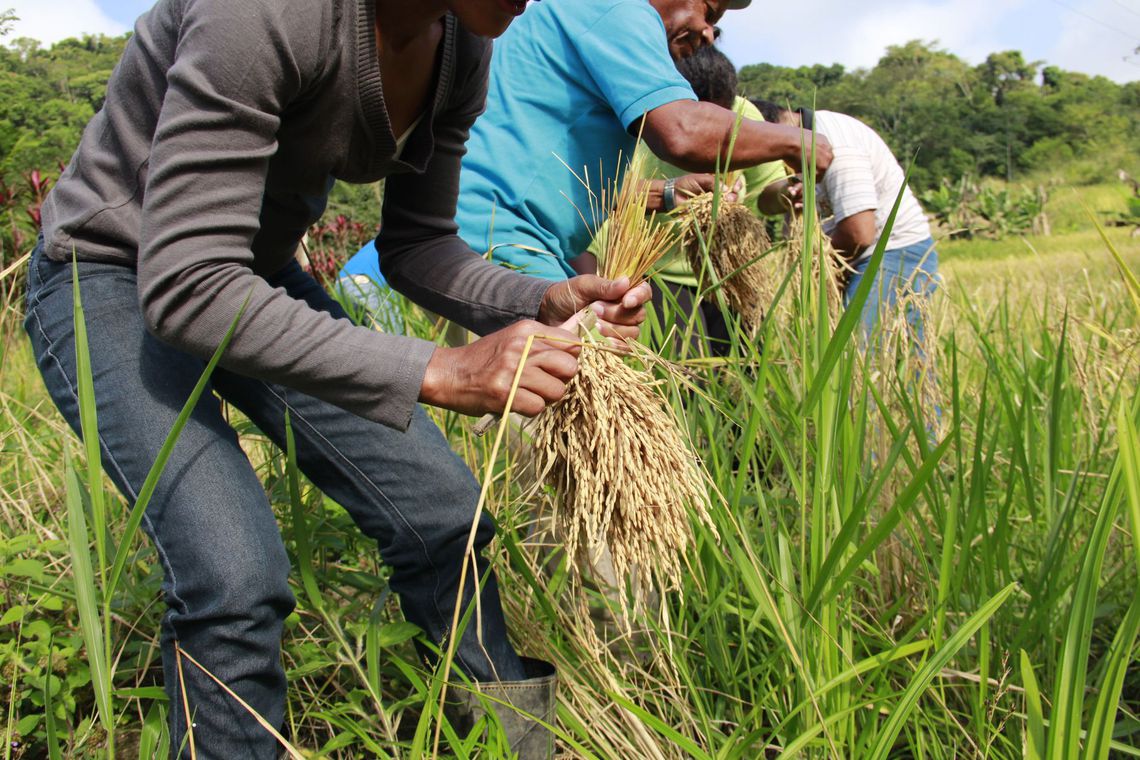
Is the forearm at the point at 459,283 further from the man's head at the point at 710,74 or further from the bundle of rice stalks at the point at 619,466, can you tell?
the man's head at the point at 710,74

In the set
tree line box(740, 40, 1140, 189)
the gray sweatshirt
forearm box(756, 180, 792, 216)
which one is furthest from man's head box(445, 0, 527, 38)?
tree line box(740, 40, 1140, 189)

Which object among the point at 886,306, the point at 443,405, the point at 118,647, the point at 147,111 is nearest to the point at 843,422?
the point at 443,405

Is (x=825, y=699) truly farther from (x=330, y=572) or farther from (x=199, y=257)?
(x=330, y=572)

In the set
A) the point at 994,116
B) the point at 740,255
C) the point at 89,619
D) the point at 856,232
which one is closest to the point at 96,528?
the point at 89,619

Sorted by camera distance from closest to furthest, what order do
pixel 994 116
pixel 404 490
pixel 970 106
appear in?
pixel 404 490
pixel 994 116
pixel 970 106

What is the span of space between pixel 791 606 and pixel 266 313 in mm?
789

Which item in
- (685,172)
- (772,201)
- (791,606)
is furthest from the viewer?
(772,201)

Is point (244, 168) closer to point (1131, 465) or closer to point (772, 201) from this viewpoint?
point (1131, 465)

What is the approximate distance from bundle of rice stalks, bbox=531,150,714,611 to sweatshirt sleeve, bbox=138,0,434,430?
0.20m

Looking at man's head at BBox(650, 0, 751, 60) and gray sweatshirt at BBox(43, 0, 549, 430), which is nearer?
gray sweatshirt at BBox(43, 0, 549, 430)

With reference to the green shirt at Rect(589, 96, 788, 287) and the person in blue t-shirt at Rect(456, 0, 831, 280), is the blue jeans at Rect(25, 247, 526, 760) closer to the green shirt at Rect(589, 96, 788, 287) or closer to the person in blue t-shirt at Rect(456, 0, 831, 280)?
the person in blue t-shirt at Rect(456, 0, 831, 280)

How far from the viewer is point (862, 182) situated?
3314 mm

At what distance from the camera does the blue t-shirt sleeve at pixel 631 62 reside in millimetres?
2115

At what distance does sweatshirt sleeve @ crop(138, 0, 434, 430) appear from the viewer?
1135 mm
